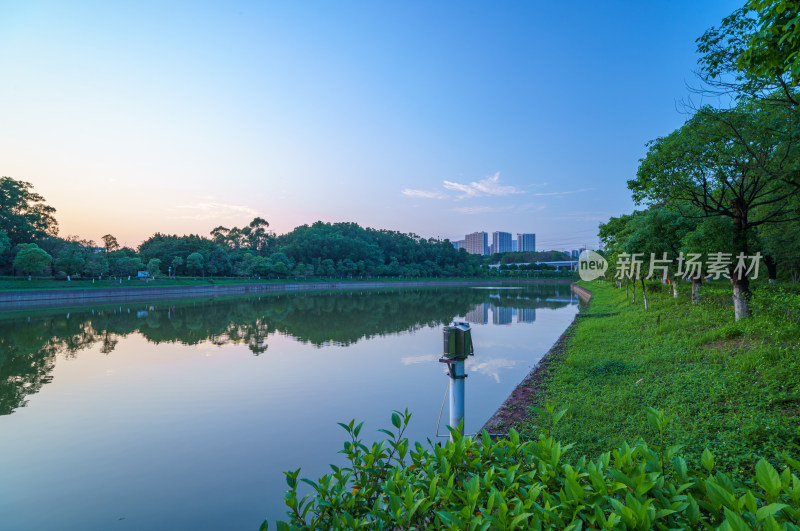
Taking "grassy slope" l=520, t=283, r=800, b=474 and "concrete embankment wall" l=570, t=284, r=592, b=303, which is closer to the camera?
"grassy slope" l=520, t=283, r=800, b=474

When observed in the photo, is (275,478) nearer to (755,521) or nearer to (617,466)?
(617,466)

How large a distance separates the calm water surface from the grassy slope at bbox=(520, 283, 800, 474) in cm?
151

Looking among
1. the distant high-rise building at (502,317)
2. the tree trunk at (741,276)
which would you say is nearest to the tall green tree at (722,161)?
the tree trunk at (741,276)

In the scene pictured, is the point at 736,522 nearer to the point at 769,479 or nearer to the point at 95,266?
the point at 769,479

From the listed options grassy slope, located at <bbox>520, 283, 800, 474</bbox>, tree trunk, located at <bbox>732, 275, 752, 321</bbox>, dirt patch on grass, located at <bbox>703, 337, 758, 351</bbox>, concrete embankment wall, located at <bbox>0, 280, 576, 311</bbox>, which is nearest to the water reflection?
grassy slope, located at <bbox>520, 283, 800, 474</bbox>

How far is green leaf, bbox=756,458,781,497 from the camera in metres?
1.45

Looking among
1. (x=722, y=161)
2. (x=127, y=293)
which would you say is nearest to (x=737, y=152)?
(x=722, y=161)

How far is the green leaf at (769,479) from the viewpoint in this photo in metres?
1.45

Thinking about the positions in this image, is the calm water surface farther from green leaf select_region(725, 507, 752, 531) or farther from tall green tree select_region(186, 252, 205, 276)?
tall green tree select_region(186, 252, 205, 276)

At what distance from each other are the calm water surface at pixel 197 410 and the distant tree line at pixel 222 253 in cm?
2810

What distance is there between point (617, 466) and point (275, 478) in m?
3.81

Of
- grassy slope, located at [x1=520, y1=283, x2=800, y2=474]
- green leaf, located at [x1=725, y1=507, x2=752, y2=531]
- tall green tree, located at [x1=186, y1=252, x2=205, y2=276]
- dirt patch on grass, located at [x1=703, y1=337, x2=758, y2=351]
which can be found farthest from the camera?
tall green tree, located at [x1=186, y1=252, x2=205, y2=276]

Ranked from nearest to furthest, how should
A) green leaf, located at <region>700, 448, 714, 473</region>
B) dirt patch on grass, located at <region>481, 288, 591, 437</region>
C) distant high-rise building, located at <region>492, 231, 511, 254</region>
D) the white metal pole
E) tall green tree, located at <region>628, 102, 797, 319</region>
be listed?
green leaf, located at <region>700, 448, 714, 473</region> < the white metal pole < dirt patch on grass, located at <region>481, 288, 591, 437</region> < tall green tree, located at <region>628, 102, 797, 319</region> < distant high-rise building, located at <region>492, 231, 511, 254</region>

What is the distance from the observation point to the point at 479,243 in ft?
617
